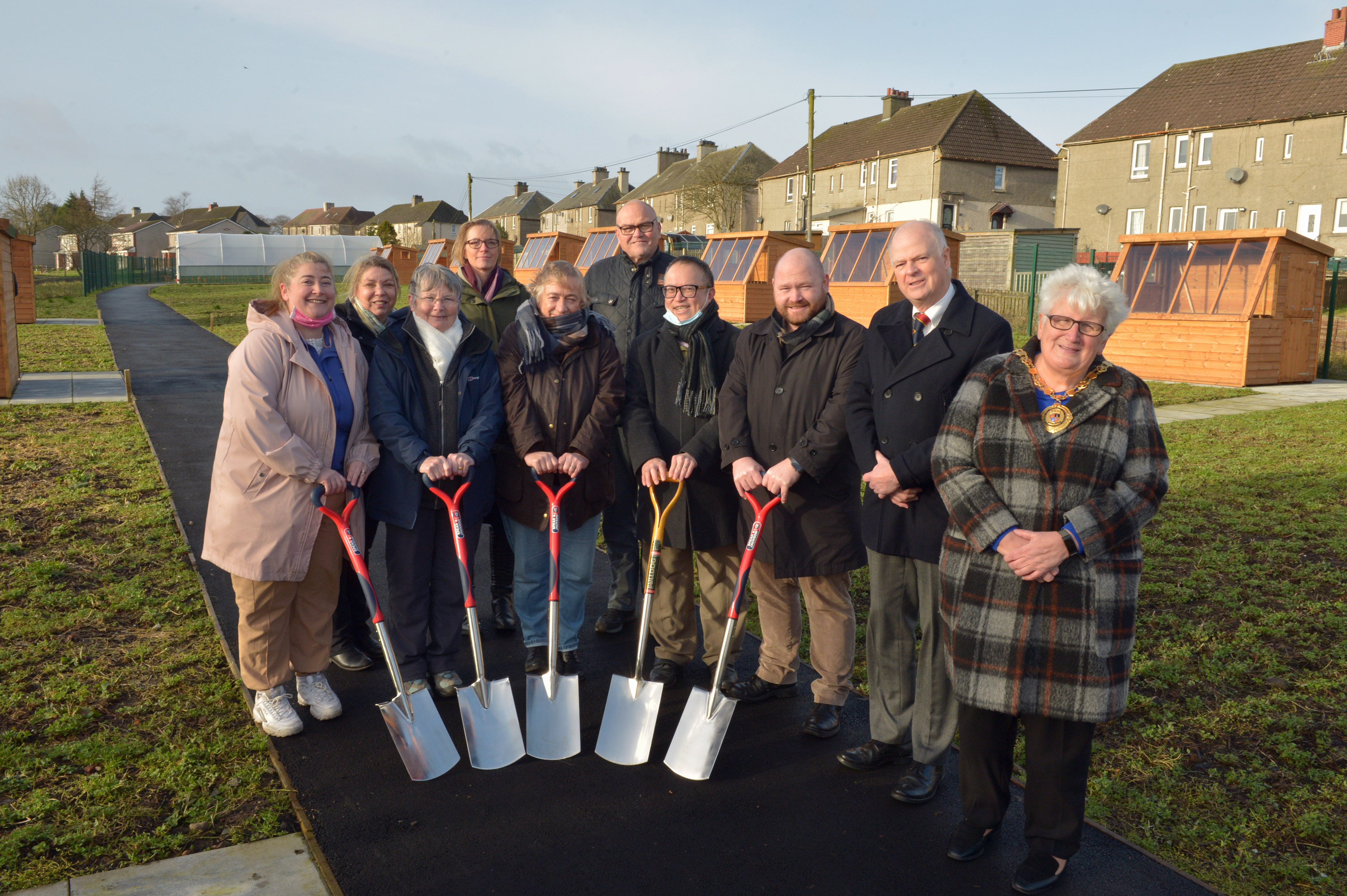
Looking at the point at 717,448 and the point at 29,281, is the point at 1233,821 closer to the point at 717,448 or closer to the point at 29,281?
the point at 717,448

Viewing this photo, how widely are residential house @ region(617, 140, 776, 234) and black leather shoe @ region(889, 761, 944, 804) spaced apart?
5229 centimetres

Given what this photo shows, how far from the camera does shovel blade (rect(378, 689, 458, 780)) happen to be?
11.5 feet

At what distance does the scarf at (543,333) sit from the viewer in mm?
4172

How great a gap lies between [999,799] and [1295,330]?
1643 cm

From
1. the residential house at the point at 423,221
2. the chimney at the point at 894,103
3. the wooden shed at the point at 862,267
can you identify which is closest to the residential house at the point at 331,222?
the residential house at the point at 423,221

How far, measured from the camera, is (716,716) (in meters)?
3.63

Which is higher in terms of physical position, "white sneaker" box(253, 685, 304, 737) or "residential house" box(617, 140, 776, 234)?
"residential house" box(617, 140, 776, 234)

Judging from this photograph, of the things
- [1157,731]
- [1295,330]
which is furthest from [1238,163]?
[1157,731]

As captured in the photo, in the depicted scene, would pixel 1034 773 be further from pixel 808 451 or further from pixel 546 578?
pixel 546 578

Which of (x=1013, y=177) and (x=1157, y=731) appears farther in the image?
(x=1013, y=177)

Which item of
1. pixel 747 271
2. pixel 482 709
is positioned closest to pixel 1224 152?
pixel 747 271

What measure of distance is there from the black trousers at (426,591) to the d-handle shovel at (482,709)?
166mm

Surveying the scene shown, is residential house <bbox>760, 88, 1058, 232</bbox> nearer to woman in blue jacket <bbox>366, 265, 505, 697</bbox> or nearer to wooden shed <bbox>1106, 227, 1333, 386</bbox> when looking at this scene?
wooden shed <bbox>1106, 227, 1333, 386</bbox>

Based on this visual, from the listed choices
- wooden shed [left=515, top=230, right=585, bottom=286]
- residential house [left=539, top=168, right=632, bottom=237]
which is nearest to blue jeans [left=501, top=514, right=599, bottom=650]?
wooden shed [left=515, top=230, right=585, bottom=286]
